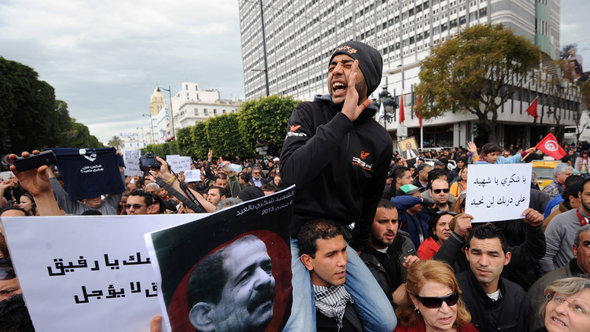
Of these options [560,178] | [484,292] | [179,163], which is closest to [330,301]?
[484,292]

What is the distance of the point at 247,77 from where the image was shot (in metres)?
85.5

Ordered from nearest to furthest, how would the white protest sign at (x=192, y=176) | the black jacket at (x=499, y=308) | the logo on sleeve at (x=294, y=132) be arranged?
the logo on sleeve at (x=294, y=132)
the black jacket at (x=499, y=308)
the white protest sign at (x=192, y=176)

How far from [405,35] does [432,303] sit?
46.1 m

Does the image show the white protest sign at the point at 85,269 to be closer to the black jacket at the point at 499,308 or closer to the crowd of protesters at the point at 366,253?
the crowd of protesters at the point at 366,253

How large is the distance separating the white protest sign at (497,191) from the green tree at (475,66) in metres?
25.4

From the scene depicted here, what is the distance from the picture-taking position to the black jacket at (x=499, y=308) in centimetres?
225

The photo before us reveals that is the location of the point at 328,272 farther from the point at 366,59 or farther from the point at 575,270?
the point at 575,270

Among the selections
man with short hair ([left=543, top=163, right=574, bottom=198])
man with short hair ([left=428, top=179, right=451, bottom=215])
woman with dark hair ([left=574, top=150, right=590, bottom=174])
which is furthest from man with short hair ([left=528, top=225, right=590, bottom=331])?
woman with dark hair ([left=574, top=150, right=590, bottom=174])

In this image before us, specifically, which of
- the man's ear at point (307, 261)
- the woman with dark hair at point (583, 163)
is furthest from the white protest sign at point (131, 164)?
the woman with dark hair at point (583, 163)

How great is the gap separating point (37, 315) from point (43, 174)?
131 centimetres

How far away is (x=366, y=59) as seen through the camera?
164 centimetres

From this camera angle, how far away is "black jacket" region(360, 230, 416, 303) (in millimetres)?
2342

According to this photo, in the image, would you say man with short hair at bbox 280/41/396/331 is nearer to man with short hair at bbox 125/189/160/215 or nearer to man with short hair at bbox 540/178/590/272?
man with short hair at bbox 540/178/590/272

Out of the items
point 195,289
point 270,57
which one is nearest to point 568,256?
point 195,289
